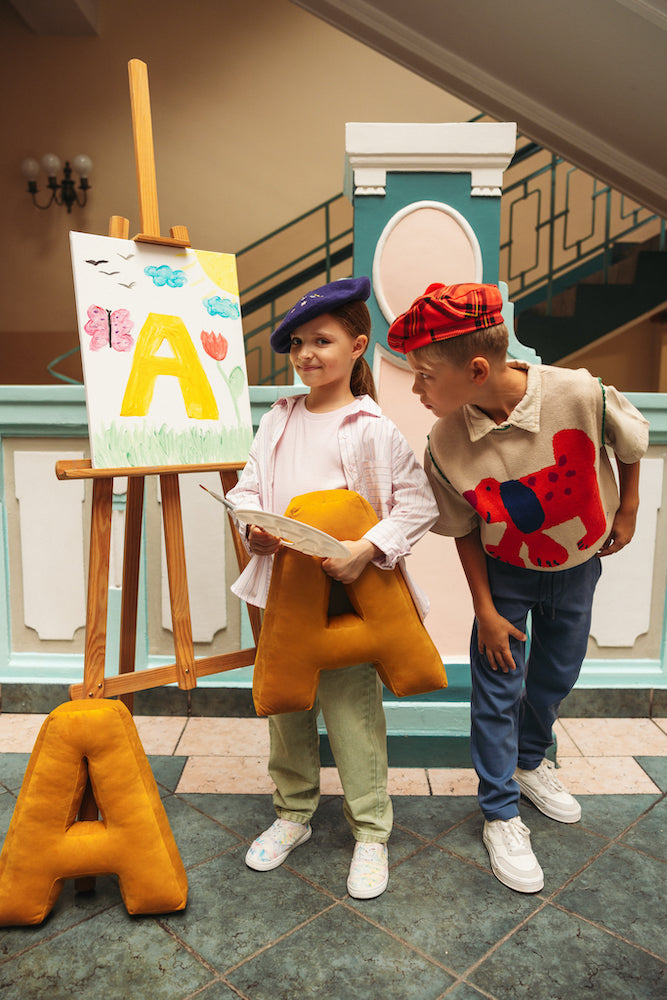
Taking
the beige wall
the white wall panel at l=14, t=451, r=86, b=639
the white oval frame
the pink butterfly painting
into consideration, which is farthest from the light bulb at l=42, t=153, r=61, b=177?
the pink butterfly painting

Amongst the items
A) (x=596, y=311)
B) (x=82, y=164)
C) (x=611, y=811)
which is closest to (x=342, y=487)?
(x=611, y=811)

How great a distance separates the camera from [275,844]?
1.53m

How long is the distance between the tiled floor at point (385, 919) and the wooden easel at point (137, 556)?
221 millimetres

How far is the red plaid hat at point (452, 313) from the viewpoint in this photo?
124 cm

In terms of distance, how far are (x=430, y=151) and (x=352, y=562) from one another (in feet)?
3.85

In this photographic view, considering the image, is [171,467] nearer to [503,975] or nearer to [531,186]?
[503,975]

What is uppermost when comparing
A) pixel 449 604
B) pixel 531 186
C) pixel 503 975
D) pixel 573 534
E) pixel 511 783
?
pixel 531 186

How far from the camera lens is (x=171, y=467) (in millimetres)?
1556

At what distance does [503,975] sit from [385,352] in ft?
4.73

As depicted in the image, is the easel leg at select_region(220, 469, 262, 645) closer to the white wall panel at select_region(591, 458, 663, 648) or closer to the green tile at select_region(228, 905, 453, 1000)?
the green tile at select_region(228, 905, 453, 1000)

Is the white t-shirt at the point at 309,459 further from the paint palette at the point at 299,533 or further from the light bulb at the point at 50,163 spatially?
the light bulb at the point at 50,163

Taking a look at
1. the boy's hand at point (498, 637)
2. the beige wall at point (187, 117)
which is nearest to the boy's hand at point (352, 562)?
the boy's hand at point (498, 637)

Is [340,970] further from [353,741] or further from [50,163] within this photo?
[50,163]

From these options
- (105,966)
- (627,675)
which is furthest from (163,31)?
(105,966)
